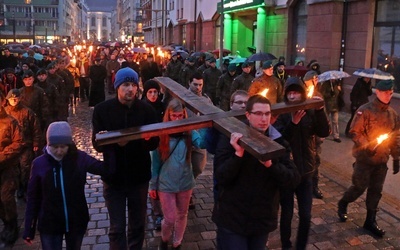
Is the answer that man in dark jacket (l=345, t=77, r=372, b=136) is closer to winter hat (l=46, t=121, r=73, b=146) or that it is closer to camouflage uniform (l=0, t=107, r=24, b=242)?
camouflage uniform (l=0, t=107, r=24, b=242)

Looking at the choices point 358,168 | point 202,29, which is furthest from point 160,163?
point 202,29

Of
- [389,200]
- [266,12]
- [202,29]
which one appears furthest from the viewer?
[202,29]

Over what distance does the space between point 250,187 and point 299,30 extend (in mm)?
15891

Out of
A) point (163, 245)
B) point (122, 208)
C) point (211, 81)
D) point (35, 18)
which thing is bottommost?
point (163, 245)

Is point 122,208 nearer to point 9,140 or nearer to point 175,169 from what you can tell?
point 175,169

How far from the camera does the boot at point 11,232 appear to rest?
5.38 meters

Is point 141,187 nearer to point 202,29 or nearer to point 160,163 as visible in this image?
point 160,163

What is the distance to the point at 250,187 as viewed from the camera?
10.9ft

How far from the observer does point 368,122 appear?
18.1 feet

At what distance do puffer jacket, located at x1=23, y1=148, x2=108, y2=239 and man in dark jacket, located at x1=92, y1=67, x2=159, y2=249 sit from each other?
1.08 ft

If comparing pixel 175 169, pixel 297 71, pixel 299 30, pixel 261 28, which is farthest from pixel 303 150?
pixel 261 28

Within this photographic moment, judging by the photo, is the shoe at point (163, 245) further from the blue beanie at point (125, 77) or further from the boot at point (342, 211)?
the boot at point (342, 211)

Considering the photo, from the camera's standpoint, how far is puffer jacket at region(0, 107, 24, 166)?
17.6 ft

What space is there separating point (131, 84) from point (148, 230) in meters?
2.27
